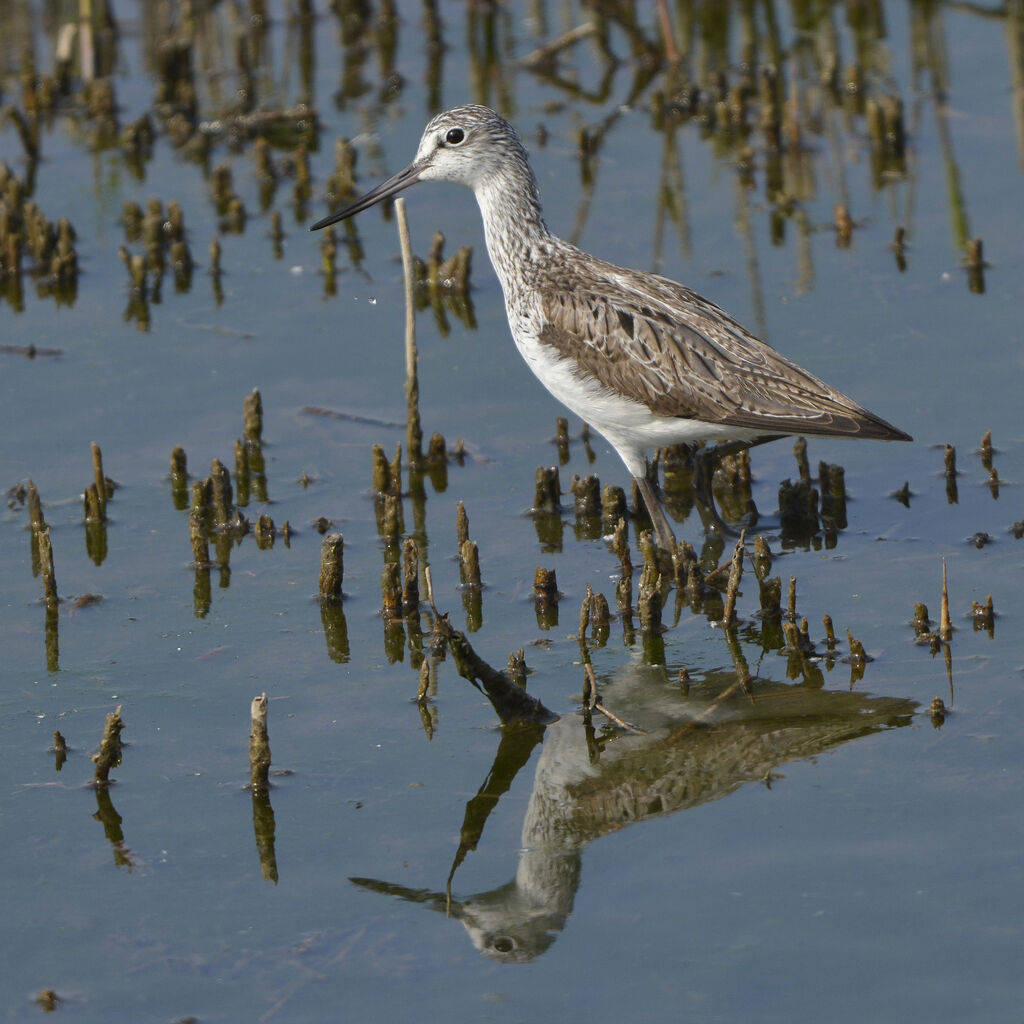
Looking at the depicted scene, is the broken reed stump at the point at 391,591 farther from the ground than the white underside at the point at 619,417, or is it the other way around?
the white underside at the point at 619,417

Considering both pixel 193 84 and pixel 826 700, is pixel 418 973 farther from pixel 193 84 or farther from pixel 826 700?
pixel 193 84

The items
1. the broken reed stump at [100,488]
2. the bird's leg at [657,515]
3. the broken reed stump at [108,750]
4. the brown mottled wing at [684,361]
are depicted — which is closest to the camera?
the broken reed stump at [108,750]

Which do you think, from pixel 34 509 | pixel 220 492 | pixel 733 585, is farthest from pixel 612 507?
pixel 34 509

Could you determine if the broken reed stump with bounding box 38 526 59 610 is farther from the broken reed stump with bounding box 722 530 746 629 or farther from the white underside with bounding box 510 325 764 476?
the broken reed stump with bounding box 722 530 746 629

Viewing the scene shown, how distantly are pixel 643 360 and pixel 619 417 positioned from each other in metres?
0.29

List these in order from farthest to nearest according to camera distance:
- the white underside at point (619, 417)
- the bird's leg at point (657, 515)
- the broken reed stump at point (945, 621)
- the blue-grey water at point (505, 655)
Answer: the bird's leg at point (657, 515), the white underside at point (619, 417), the broken reed stump at point (945, 621), the blue-grey water at point (505, 655)

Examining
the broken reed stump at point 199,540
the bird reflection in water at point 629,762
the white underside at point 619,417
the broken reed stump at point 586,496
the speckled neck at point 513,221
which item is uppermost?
the speckled neck at point 513,221

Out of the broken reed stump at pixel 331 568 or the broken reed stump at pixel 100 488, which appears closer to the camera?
the broken reed stump at pixel 331 568

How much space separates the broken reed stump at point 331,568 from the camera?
301 inches

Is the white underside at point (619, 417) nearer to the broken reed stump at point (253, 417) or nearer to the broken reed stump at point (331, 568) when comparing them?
the broken reed stump at point (331, 568)

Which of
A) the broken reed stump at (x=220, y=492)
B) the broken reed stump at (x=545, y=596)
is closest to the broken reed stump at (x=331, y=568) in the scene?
the broken reed stump at (x=545, y=596)

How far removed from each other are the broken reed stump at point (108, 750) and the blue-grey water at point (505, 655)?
79 millimetres

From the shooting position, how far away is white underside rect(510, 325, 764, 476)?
7.75 meters

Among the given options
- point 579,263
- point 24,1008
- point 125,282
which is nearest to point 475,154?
point 579,263
